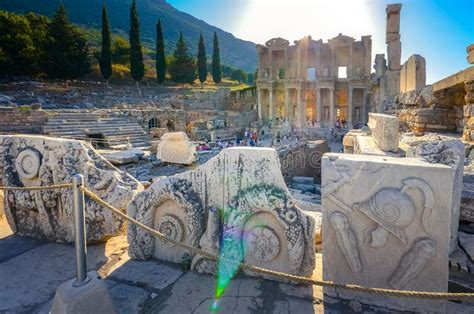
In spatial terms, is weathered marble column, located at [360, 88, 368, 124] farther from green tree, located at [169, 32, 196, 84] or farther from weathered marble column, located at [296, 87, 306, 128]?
green tree, located at [169, 32, 196, 84]

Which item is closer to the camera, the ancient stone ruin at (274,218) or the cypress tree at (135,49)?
the ancient stone ruin at (274,218)

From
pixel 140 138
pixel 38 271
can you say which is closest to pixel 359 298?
pixel 38 271

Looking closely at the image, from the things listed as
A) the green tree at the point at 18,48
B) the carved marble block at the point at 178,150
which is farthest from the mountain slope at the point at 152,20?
the carved marble block at the point at 178,150

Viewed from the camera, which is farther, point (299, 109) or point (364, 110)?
point (364, 110)

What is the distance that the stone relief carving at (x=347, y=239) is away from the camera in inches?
100

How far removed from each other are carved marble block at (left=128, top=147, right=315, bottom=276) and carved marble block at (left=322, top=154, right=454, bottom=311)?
303 millimetres

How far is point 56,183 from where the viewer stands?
371 cm

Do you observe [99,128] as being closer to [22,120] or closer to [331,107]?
[22,120]

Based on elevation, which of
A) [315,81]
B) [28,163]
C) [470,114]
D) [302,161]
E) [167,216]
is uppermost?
[315,81]

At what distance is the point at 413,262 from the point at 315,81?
36174mm

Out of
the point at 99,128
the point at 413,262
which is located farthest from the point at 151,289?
the point at 99,128

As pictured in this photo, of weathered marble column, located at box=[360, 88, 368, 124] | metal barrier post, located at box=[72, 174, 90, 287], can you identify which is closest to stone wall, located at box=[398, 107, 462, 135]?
metal barrier post, located at box=[72, 174, 90, 287]

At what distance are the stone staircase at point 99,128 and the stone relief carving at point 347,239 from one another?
46.1 ft

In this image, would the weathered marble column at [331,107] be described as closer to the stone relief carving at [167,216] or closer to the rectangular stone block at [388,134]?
the rectangular stone block at [388,134]
